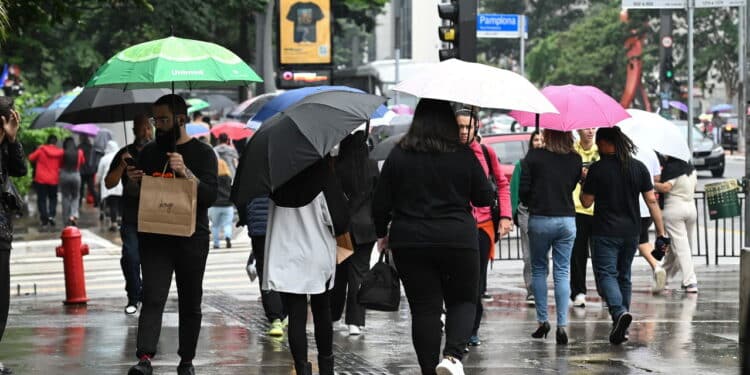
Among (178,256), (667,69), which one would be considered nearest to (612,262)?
(178,256)

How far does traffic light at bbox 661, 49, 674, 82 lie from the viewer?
3697 cm

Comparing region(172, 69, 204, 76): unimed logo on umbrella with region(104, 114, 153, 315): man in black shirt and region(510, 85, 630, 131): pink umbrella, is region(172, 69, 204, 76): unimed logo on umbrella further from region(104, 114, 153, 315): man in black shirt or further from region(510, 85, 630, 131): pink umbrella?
region(510, 85, 630, 131): pink umbrella

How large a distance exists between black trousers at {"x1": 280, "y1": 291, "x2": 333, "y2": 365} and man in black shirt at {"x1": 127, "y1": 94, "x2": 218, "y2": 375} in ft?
2.49

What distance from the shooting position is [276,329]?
11.3m

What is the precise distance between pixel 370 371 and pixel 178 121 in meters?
2.22

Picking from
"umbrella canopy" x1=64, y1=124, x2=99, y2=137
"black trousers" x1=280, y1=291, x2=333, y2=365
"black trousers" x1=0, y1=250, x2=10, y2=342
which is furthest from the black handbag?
"umbrella canopy" x1=64, y1=124, x2=99, y2=137

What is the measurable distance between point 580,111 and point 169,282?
351 cm

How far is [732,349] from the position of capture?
10.4 m

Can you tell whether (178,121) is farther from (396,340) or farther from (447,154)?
(396,340)

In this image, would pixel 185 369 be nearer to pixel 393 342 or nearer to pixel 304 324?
pixel 304 324

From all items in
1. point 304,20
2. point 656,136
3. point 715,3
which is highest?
point 304,20

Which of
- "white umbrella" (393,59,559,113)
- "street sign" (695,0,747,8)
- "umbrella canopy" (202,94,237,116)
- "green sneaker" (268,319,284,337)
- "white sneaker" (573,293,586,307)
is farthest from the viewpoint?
"umbrella canopy" (202,94,237,116)

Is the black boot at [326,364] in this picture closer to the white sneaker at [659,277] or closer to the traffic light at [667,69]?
the white sneaker at [659,277]

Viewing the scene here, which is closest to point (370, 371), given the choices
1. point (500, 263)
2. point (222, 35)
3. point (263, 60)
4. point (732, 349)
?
point (732, 349)
